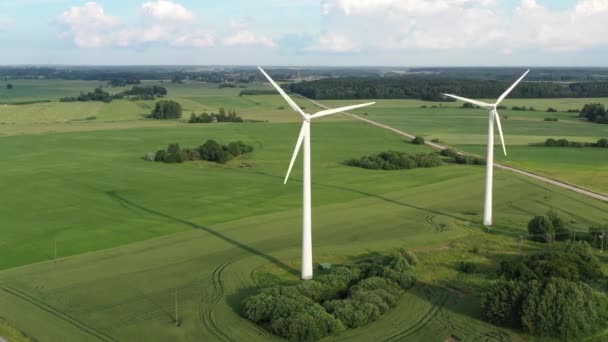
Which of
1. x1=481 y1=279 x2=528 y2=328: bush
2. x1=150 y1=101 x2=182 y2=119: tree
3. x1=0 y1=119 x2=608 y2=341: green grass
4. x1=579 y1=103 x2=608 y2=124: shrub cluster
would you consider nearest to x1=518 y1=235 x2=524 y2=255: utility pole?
x1=0 y1=119 x2=608 y2=341: green grass

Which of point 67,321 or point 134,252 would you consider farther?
point 134,252

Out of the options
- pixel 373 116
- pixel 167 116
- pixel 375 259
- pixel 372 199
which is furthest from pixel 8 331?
pixel 373 116

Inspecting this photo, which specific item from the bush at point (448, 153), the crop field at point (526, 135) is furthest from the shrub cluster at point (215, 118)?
the bush at point (448, 153)

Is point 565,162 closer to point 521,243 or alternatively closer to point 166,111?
point 521,243

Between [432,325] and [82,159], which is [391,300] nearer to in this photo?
[432,325]

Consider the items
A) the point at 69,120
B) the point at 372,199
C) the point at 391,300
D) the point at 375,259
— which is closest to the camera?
the point at 391,300

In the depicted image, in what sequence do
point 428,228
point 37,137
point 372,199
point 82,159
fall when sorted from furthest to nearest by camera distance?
point 37,137 < point 82,159 < point 372,199 < point 428,228

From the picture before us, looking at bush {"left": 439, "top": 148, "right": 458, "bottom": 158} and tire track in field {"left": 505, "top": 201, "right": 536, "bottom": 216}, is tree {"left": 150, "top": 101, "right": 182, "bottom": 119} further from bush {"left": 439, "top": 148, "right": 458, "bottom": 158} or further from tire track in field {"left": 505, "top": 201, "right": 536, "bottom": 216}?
tire track in field {"left": 505, "top": 201, "right": 536, "bottom": 216}

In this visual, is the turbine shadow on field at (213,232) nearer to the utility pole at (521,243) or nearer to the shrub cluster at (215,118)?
Answer: the utility pole at (521,243)
